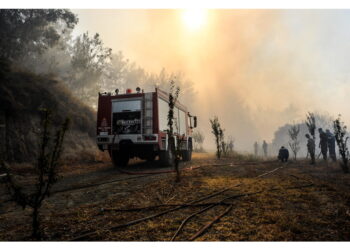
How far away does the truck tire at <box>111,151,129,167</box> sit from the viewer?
420 inches

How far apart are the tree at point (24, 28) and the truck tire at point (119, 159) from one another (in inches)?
576

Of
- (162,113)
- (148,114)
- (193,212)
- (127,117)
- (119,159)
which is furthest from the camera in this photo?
(119,159)

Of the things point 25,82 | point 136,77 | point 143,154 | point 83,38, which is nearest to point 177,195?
point 143,154

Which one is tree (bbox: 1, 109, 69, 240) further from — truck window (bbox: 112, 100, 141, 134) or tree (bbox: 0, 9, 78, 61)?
tree (bbox: 0, 9, 78, 61)

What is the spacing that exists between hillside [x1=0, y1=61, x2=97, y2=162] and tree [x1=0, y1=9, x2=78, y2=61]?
203 inches

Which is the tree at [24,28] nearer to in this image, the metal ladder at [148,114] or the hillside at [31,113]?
the hillside at [31,113]

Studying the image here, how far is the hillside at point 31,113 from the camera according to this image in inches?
467

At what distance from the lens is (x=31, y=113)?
14.0 meters

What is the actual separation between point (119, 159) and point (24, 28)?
18.8 metres

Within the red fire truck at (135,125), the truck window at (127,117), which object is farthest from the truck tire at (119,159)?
the truck window at (127,117)

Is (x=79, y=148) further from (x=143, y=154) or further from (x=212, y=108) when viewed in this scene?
(x=212, y=108)

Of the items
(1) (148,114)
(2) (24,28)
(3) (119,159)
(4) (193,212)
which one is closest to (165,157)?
(1) (148,114)

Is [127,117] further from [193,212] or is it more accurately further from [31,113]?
[31,113]

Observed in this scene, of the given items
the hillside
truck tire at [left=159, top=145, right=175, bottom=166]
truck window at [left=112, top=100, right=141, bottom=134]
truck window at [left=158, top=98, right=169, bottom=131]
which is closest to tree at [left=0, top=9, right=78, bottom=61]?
the hillside
